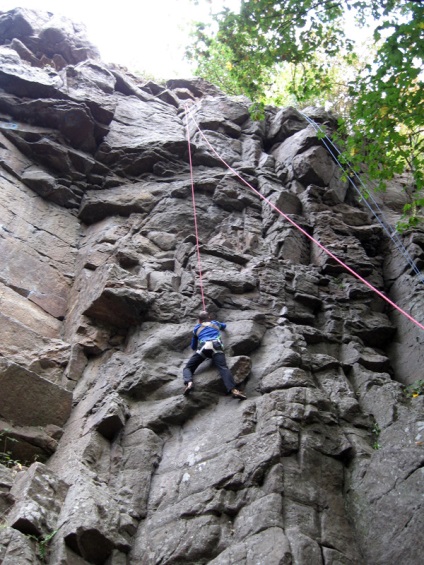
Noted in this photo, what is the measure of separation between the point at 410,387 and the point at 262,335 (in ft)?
8.61

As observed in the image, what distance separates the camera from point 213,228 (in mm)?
13250

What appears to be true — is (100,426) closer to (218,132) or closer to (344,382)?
(344,382)

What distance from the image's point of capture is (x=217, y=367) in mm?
8719

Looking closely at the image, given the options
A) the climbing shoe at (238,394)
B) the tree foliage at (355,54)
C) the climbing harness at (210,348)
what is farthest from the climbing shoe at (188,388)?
the tree foliage at (355,54)

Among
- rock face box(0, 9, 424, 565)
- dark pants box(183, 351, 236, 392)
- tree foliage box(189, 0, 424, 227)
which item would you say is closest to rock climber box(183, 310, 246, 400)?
dark pants box(183, 351, 236, 392)

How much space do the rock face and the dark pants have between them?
18 centimetres

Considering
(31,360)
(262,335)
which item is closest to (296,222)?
(262,335)

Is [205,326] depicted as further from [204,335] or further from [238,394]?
[238,394]

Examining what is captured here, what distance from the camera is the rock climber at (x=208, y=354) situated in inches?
331

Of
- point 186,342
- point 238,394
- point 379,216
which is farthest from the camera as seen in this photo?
point 379,216

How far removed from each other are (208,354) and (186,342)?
1.11 meters

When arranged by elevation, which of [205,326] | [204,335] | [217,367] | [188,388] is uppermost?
[205,326]

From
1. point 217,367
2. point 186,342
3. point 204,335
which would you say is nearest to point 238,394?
point 217,367

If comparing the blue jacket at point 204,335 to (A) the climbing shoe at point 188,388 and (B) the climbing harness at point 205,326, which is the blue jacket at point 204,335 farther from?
(A) the climbing shoe at point 188,388
